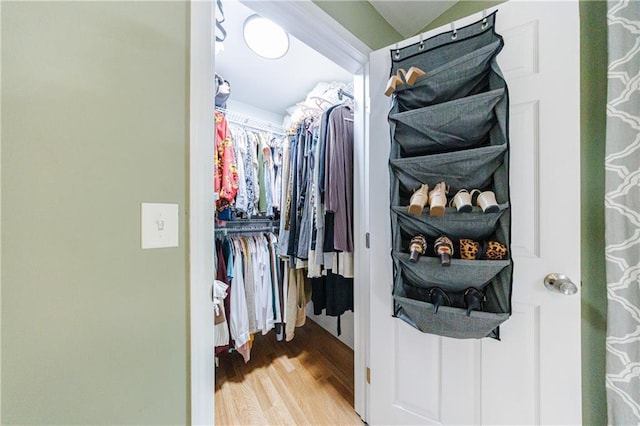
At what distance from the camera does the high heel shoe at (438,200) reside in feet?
2.50

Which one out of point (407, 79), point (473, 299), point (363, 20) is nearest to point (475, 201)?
point (473, 299)

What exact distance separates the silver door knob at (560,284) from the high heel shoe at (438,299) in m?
0.31

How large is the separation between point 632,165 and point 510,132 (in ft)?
1.06

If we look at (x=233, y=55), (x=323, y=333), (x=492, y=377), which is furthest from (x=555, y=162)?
(x=323, y=333)

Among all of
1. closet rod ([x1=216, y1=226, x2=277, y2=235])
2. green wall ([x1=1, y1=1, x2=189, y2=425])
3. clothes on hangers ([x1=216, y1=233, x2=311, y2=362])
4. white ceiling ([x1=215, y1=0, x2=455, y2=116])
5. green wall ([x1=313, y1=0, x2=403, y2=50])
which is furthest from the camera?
closet rod ([x1=216, y1=226, x2=277, y2=235])

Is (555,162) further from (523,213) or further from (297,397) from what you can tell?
(297,397)

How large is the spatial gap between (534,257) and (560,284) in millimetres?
98

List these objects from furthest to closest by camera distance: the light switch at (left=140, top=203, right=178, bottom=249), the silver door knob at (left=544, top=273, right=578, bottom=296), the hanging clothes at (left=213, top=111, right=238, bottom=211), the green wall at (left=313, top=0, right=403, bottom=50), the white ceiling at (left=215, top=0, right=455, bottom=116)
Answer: the hanging clothes at (left=213, top=111, right=238, bottom=211), the white ceiling at (left=215, top=0, right=455, bottom=116), the green wall at (left=313, top=0, right=403, bottom=50), the silver door knob at (left=544, top=273, right=578, bottom=296), the light switch at (left=140, top=203, right=178, bottom=249)

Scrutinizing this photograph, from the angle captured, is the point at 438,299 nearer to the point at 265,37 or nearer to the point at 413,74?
the point at 413,74

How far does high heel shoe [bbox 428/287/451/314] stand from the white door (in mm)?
197

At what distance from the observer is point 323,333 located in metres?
2.15

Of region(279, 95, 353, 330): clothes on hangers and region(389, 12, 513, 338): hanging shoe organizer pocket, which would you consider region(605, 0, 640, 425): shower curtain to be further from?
region(279, 95, 353, 330): clothes on hangers

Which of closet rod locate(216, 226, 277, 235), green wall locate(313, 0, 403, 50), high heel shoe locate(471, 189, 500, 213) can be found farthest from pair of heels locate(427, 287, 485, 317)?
closet rod locate(216, 226, 277, 235)

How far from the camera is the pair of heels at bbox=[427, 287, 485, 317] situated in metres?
0.79
